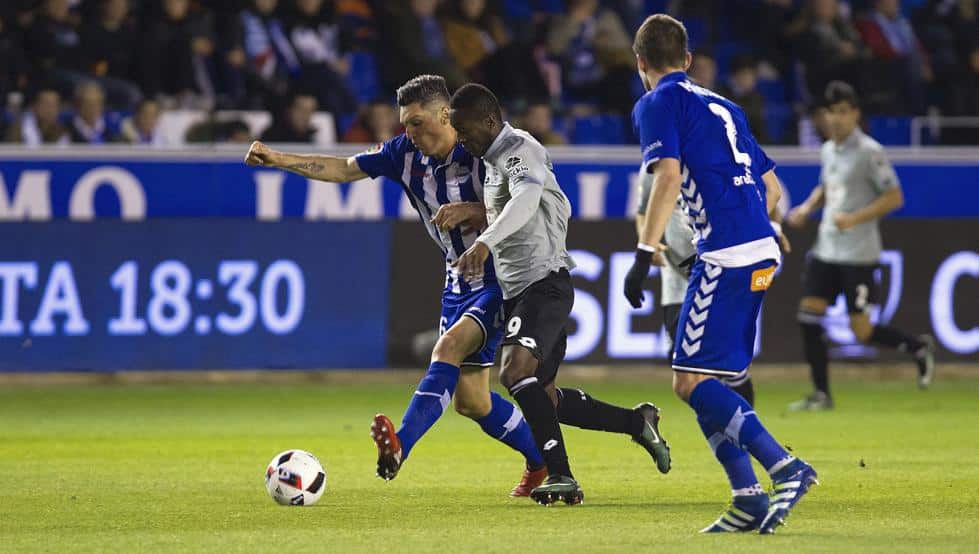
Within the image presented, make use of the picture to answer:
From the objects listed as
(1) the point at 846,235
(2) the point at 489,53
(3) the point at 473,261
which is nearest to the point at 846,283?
(1) the point at 846,235

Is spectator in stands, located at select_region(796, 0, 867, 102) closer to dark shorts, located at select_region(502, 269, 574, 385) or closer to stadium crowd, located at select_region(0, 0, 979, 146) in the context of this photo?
stadium crowd, located at select_region(0, 0, 979, 146)

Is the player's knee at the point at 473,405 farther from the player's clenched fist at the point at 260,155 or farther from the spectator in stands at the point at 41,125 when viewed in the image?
the spectator in stands at the point at 41,125

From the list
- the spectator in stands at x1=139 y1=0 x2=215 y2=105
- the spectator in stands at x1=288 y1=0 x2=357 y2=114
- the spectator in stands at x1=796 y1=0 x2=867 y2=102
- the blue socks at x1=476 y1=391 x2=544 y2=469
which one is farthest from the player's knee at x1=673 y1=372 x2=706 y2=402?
the spectator in stands at x1=796 y1=0 x2=867 y2=102

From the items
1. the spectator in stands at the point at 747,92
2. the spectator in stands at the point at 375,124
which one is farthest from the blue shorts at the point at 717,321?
the spectator in stands at the point at 747,92

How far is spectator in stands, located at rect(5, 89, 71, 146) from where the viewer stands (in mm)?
16297

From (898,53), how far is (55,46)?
977 centimetres

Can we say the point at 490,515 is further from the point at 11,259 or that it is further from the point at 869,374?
the point at 869,374

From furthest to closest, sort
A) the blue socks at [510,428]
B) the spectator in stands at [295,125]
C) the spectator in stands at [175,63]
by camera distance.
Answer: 1. the spectator in stands at [175,63]
2. the spectator in stands at [295,125]
3. the blue socks at [510,428]

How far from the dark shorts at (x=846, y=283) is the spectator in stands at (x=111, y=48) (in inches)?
270

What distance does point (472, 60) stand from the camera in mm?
19672

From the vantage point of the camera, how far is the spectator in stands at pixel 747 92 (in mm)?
18984

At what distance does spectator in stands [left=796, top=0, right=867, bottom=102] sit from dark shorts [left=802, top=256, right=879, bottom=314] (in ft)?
21.3

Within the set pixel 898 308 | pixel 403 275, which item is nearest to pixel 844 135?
pixel 898 308

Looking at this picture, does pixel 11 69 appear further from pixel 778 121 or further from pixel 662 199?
pixel 662 199
